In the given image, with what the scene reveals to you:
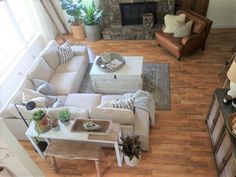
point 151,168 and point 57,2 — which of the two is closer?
point 151,168

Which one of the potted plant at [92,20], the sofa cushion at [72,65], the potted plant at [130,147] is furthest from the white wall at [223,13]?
the potted plant at [130,147]

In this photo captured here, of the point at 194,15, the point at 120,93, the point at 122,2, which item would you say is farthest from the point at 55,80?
the point at 194,15

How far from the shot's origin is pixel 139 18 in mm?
5992

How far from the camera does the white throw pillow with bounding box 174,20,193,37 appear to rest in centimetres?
486

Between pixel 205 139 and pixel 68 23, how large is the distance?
466cm

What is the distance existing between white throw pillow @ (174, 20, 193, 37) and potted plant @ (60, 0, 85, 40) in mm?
2406

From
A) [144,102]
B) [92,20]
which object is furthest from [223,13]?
[144,102]

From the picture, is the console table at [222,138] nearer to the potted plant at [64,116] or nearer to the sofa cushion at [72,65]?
the potted plant at [64,116]

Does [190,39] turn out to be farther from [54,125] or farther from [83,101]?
[54,125]

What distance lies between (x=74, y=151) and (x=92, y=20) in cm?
366

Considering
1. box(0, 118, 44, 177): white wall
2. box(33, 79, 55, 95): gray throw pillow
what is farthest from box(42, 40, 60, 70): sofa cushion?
box(0, 118, 44, 177): white wall

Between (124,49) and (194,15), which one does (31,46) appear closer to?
(124,49)

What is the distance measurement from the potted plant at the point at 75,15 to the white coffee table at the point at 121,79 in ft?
6.08

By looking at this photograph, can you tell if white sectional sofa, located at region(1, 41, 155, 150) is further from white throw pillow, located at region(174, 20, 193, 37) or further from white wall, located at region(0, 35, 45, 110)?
white throw pillow, located at region(174, 20, 193, 37)
